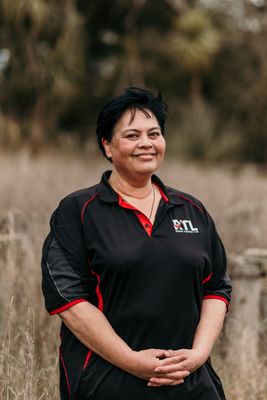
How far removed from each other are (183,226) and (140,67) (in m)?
19.8

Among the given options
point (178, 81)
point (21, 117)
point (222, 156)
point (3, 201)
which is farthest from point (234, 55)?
point (3, 201)

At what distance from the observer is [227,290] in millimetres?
2520

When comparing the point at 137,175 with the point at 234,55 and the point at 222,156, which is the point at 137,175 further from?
the point at 234,55

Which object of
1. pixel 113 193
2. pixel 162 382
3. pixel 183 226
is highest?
pixel 113 193

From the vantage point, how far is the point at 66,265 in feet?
7.41

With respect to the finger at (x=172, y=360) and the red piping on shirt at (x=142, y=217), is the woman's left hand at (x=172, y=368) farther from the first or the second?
the red piping on shirt at (x=142, y=217)

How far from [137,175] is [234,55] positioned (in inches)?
774

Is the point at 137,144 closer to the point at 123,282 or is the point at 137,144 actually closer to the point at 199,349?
the point at 123,282

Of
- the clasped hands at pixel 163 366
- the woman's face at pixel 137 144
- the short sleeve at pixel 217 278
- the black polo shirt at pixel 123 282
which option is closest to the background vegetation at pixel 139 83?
the short sleeve at pixel 217 278

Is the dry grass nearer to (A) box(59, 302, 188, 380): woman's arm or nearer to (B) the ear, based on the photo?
(A) box(59, 302, 188, 380): woman's arm

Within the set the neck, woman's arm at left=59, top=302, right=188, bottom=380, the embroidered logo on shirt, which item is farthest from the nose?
woman's arm at left=59, top=302, right=188, bottom=380

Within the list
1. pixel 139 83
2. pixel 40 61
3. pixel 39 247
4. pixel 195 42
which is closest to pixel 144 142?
pixel 39 247

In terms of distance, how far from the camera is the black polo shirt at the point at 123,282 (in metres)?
2.23

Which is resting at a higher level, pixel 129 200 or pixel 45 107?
pixel 45 107
